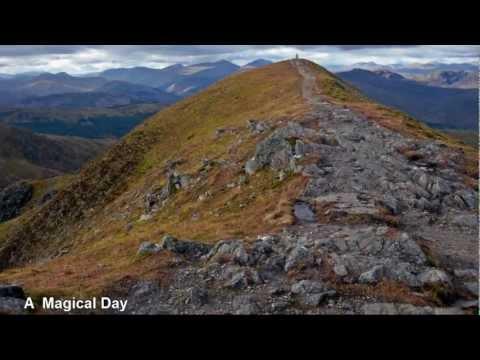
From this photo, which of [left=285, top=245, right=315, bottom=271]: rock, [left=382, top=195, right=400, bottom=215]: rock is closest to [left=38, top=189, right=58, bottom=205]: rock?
[left=382, top=195, right=400, bottom=215]: rock

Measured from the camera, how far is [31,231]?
70.2m

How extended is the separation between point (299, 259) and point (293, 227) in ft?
14.1

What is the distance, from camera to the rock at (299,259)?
21.9m

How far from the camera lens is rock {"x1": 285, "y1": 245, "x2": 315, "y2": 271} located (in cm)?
2194

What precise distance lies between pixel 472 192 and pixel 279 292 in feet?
60.4

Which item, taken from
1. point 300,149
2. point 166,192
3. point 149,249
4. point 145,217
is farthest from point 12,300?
point 166,192

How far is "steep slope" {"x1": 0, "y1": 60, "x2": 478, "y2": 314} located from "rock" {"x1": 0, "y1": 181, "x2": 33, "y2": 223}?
9401 centimetres

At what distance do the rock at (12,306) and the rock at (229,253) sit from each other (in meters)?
8.70

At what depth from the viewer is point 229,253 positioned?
23.5m

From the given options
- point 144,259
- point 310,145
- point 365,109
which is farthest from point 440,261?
point 365,109

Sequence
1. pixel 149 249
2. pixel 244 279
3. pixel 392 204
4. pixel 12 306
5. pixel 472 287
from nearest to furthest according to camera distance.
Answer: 1. pixel 12 306
2. pixel 472 287
3. pixel 244 279
4. pixel 149 249
5. pixel 392 204

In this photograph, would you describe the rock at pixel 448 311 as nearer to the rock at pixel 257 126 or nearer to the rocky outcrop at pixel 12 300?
the rocky outcrop at pixel 12 300

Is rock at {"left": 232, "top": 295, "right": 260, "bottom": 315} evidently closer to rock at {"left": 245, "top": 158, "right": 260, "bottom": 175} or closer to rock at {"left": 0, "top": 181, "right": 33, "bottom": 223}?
rock at {"left": 245, "top": 158, "right": 260, "bottom": 175}

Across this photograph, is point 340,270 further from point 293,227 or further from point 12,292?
point 12,292
